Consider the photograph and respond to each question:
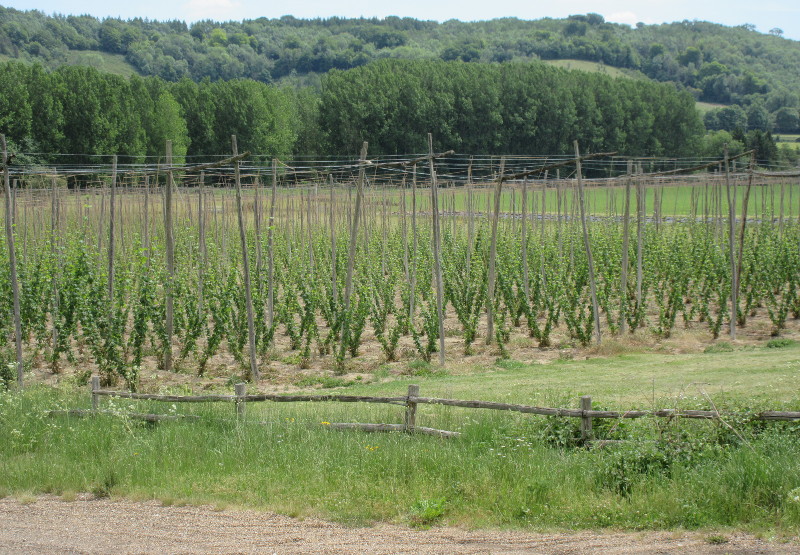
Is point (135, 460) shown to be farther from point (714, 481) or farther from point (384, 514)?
point (714, 481)

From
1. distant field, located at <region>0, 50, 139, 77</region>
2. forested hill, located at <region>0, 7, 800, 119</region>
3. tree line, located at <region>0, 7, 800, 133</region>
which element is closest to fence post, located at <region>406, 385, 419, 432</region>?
tree line, located at <region>0, 7, 800, 133</region>

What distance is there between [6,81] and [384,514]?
48.4 m

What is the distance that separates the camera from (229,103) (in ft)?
192

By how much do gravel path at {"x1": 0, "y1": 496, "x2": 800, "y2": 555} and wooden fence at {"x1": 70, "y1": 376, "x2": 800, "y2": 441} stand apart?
5.43ft

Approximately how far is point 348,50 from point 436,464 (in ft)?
467

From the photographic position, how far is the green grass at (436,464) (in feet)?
22.4

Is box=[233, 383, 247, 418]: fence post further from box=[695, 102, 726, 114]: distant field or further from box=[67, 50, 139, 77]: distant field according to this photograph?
box=[67, 50, 139, 77]: distant field

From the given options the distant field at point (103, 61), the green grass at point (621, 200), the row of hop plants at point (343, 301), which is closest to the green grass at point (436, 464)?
the row of hop plants at point (343, 301)

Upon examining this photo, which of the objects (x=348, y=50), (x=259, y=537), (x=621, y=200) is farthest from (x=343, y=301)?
(x=348, y=50)

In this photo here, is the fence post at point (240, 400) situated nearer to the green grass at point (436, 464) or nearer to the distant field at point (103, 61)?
the green grass at point (436, 464)

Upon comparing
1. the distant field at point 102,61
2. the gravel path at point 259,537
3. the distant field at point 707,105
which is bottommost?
the gravel path at point 259,537

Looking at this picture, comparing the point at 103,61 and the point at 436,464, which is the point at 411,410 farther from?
the point at 103,61

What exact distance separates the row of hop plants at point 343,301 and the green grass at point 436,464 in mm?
3064

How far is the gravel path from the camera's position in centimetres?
627
